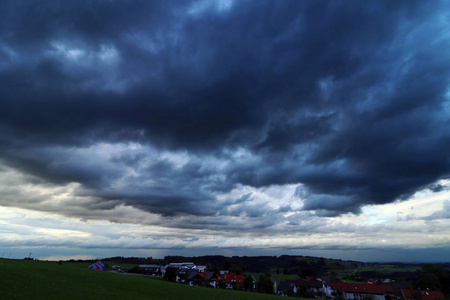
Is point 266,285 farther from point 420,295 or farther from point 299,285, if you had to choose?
point 420,295

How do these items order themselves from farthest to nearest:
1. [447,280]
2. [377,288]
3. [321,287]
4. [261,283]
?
1. [321,287]
2. [377,288]
3. [261,283]
4. [447,280]

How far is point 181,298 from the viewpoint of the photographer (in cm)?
4844

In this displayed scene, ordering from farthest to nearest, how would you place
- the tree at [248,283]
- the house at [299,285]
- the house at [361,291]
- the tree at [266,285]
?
the house at [299,285] → the tree at [248,283] → the house at [361,291] → the tree at [266,285]

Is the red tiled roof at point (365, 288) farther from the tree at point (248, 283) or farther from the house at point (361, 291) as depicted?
the tree at point (248, 283)

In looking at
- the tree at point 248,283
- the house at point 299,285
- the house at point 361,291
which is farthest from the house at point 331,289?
the tree at point 248,283

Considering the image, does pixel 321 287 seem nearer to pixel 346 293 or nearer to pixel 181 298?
pixel 346 293

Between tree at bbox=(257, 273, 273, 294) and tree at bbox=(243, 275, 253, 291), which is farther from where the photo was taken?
tree at bbox=(243, 275, 253, 291)

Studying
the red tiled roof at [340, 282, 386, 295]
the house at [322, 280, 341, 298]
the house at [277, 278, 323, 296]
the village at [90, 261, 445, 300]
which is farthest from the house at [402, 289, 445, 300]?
the house at [277, 278, 323, 296]

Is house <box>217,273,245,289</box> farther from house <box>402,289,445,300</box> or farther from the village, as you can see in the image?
house <box>402,289,445,300</box>

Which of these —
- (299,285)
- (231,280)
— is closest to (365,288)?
(299,285)

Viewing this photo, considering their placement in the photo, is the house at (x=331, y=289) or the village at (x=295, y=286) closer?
the village at (x=295, y=286)

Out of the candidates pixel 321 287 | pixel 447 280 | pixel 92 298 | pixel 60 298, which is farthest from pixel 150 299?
pixel 321 287

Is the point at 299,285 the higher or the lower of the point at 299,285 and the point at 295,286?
the higher

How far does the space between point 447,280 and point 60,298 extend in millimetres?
85672
